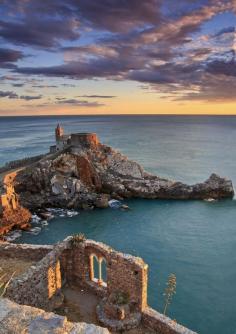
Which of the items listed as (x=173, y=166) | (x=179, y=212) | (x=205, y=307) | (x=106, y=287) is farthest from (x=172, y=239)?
(x=173, y=166)

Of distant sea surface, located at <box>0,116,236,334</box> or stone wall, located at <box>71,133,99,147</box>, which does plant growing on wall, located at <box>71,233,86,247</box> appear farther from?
stone wall, located at <box>71,133,99,147</box>

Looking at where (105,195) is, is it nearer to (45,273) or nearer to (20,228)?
(20,228)

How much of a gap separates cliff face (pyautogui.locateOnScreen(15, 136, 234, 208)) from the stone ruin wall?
29537 mm

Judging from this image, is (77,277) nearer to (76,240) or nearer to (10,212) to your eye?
(76,240)

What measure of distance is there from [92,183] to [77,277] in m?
35.6

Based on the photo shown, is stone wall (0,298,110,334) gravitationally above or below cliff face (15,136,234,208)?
above

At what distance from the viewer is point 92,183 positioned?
53531 millimetres

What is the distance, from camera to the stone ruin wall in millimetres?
14734

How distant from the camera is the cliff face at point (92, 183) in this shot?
48.9 metres

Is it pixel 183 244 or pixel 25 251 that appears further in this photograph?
pixel 183 244

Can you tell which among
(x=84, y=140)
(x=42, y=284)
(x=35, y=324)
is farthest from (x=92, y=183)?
(x=35, y=324)

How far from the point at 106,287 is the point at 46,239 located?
22046 millimetres

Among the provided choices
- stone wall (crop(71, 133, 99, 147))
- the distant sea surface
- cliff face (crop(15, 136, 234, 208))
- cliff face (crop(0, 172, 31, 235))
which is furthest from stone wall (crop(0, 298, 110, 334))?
stone wall (crop(71, 133, 99, 147))

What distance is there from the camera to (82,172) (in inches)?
2128
